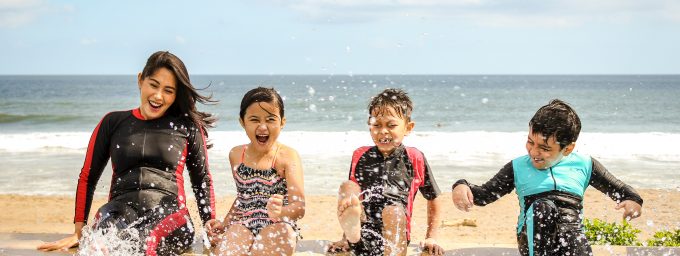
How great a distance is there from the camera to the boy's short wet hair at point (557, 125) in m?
4.29

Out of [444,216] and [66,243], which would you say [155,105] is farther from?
[444,216]

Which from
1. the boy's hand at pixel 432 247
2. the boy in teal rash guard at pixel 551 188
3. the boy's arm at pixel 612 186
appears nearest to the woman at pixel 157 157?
the boy's hand at pixel 432 247

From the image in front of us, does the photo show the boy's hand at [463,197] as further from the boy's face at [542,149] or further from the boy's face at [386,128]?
the boy's face at [386,128]

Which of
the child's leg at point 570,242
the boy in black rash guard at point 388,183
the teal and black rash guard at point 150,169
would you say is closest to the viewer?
the child's leg at point 570,242

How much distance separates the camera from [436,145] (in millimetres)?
17531

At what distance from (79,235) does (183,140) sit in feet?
3.10

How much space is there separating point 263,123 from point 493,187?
59.3 inches

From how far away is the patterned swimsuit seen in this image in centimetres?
450

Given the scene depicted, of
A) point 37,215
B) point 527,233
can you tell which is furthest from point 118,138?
point 37,215

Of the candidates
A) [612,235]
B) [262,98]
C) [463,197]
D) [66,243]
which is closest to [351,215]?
→ [463,197]

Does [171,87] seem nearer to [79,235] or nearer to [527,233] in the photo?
[79,235]

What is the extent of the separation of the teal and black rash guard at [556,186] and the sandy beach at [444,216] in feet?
9.50

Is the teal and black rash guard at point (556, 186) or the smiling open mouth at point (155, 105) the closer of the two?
the teal and black rash guard at point (556, 186)

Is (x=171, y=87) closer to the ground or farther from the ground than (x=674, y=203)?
farther from the ground
